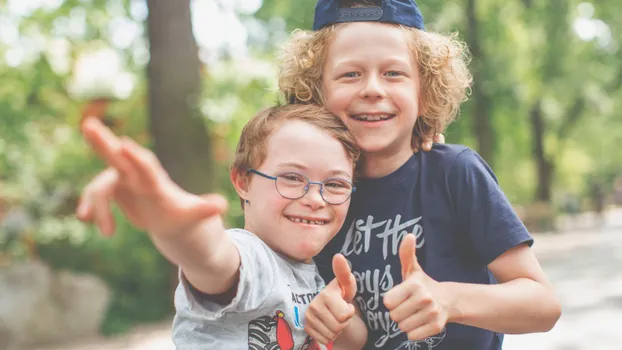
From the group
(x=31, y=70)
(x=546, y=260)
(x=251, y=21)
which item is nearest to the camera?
(x=31, y=70)

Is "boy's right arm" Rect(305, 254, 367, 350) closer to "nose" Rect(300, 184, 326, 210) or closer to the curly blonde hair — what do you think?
"nose" Rect(300, 184, 326, 210)

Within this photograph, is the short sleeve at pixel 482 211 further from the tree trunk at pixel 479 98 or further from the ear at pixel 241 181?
the tree trunk at pixel 479 98

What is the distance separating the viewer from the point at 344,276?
5.11ft

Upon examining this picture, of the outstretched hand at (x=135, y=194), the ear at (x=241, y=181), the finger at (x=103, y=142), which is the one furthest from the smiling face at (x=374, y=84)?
the finger at (x=103, y=142)

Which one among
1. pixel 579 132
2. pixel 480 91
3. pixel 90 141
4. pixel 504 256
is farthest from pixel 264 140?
pixel 579 132

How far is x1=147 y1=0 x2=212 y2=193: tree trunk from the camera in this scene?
316 inches

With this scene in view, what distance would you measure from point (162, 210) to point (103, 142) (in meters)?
0.18

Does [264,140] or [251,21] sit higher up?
[251,21]

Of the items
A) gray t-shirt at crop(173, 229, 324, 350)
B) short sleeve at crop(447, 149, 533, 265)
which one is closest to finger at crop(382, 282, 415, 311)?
gray t-shirt at crop(173, 229, 324, 350)

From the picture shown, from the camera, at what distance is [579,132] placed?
2519 cm

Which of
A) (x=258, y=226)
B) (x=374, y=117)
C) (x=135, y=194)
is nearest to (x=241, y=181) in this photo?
(x=258, y=226)

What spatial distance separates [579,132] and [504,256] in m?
25.4

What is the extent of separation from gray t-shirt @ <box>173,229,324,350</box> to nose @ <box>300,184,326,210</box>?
0.15m

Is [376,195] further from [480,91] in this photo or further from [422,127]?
[480,91]
